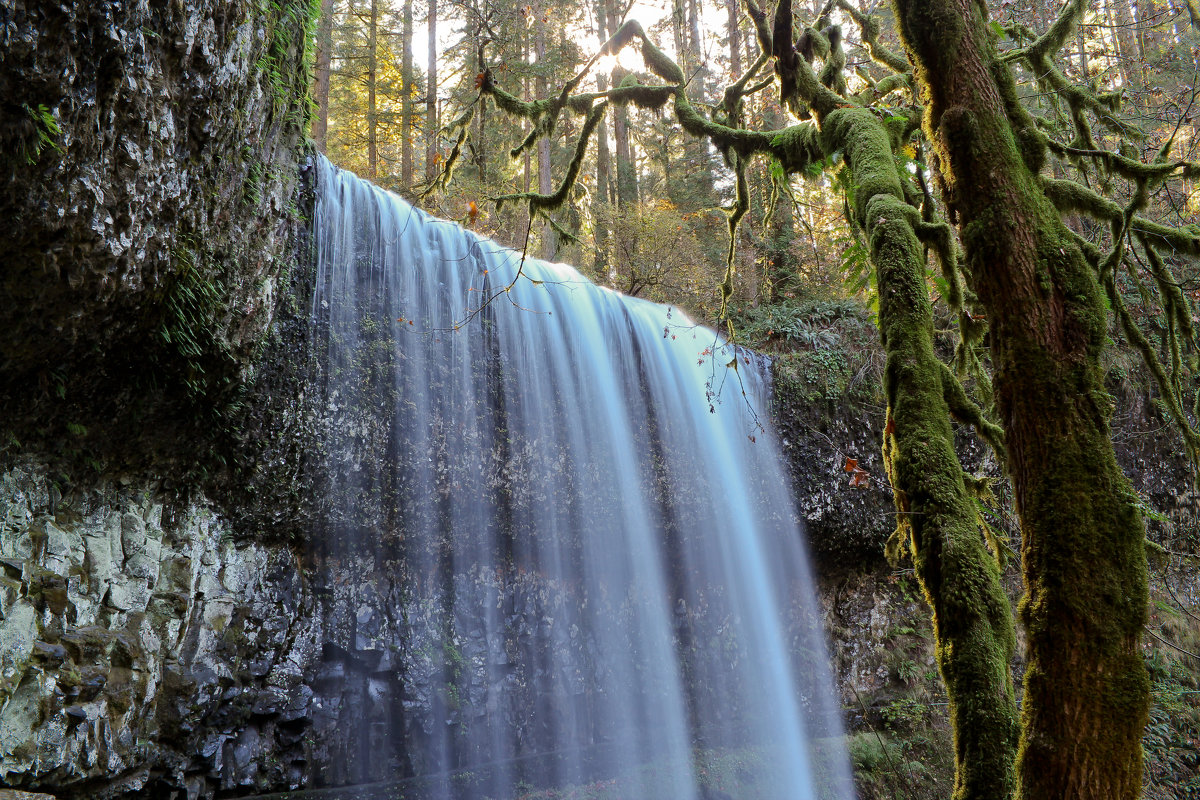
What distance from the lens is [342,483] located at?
688 cm

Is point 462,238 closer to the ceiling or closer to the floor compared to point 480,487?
closer to the ceiling

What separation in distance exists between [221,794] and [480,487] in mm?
3663

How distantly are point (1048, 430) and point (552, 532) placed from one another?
660cm

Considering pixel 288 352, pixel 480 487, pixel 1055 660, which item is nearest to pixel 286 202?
pixel 288 352

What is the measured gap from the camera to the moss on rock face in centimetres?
320

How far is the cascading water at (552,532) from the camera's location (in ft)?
23.4

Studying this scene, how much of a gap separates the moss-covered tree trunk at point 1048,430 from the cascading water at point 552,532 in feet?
14.7

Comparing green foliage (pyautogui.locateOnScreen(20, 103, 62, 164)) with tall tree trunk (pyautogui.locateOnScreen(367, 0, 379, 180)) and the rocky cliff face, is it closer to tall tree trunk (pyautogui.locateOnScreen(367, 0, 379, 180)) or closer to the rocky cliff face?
the rocky cliff face

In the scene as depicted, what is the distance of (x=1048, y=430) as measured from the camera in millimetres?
2127

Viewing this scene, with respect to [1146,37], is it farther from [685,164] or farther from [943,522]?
[943,522]

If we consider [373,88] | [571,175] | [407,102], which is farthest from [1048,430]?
[373,88]

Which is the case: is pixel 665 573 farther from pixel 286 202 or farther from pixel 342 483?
pixel 286 202

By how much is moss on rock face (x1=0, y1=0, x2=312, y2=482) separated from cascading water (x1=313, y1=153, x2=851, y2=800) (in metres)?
1.42

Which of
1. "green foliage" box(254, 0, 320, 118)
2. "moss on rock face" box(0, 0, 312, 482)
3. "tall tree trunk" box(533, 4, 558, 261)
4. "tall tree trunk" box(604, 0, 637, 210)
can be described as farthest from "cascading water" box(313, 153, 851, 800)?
"tall tree trunk" box(604, 0, 637, 210)
